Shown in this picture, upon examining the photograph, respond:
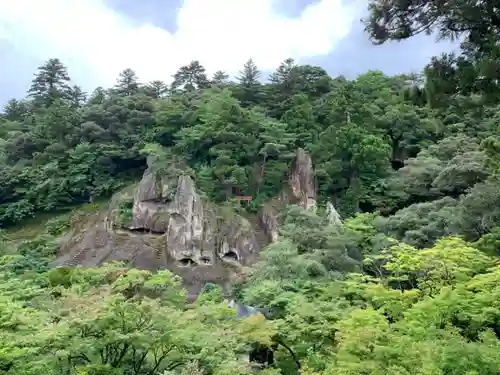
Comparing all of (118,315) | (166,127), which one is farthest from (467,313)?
(166,127)

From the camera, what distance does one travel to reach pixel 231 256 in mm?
24312

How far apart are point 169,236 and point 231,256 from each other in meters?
3.39

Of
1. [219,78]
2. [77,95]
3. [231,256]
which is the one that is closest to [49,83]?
[77,95]

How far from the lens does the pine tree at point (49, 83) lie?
4006 cm

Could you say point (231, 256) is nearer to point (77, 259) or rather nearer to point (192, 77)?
point (77, 259)

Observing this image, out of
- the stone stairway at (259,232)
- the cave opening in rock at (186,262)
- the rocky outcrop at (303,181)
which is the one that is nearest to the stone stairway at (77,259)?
the cave opening in rock at (186,262)

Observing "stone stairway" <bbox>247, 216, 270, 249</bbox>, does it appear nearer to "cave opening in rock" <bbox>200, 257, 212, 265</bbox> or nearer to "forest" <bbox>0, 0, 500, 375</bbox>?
"forest" <bbox>0, 0, 500, 375</bbox>

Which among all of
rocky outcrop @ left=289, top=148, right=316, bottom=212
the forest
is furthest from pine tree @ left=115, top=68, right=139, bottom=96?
rocky outcrop @ left=289, top=148, right=316, bottom=212

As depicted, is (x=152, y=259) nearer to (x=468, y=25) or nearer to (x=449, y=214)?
(x=449, y=214)

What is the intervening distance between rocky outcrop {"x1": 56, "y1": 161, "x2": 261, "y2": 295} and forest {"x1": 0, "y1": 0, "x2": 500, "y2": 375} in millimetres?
1742

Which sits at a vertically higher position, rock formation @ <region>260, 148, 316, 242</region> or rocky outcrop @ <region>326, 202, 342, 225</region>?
rock formation @ <region>260, 148, 316, 242</region>

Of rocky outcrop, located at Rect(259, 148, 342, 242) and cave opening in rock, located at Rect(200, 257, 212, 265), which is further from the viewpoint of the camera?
rocky outcrop, located at Rect(259, 148, 342, 242)

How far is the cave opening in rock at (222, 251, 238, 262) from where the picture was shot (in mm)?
24156

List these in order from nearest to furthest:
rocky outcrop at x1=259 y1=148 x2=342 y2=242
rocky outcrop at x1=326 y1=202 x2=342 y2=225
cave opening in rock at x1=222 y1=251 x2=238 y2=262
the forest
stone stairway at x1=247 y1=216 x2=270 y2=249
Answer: the forest → rocky outcrop at x1=326 y1=202 x2=342 y2=225 → cave opening in rock at x1=222 y1=251 x2=238 y2=262 → stone stairway at x1=247 y1=216 x2=270 y2=249 → rocky outcrop at x1=259 y1=148 x2=342 y2=242
